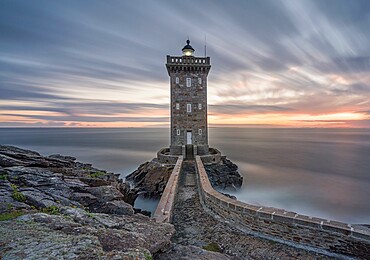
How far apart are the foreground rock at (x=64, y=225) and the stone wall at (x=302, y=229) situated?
2.92m

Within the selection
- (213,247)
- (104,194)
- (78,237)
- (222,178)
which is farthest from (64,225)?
(222,178)

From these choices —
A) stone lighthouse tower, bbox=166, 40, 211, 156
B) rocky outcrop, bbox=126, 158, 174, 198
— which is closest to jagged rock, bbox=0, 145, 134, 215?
rocky outcrop, bbox=126, 158, 174, 198

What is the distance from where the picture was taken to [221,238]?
532 cm

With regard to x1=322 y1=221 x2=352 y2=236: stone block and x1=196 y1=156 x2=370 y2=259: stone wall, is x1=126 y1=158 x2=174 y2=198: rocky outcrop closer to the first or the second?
x1=196 y1=156 x2=370 y2=259: stone wall

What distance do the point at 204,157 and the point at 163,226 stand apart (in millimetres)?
12522

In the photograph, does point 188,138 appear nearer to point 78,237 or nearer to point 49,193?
point 49,193

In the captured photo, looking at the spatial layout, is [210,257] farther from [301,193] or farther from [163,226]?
[301,193]

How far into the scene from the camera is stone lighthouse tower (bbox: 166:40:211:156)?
1747 cm

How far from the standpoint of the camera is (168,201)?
6766mm

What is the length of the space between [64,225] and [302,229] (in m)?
4.51

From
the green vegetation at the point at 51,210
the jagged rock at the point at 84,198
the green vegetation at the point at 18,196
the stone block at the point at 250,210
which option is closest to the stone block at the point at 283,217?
the stone block at the point at 250,210

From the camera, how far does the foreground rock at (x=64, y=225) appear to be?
2.06 metres

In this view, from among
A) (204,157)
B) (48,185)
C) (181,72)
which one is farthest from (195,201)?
(181,72)

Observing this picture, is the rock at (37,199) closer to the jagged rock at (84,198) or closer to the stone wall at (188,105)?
the jagged rock at (84,198)
